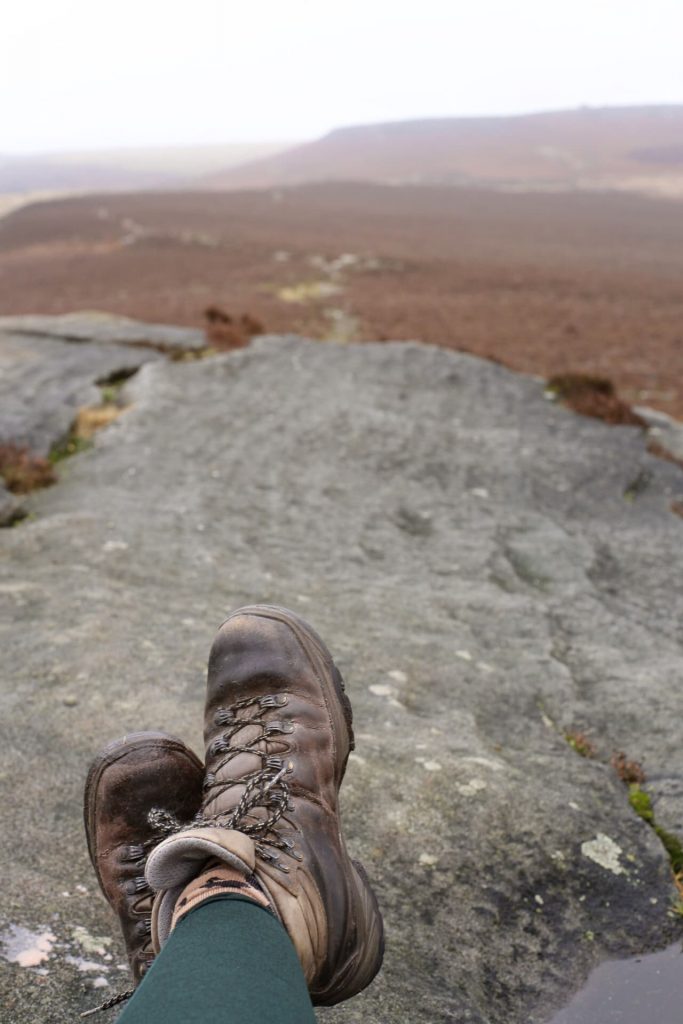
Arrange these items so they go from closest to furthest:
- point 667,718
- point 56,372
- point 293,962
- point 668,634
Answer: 1. point 293,962
2. point 667,718
3. point 668,634
4. point 56,372

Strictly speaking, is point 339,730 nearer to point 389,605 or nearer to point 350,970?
point 350,970

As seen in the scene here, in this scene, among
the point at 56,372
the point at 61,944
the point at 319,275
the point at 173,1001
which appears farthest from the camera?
the point at 319,275

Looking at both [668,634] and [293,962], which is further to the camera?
[668,634]

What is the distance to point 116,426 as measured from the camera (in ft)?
24.1

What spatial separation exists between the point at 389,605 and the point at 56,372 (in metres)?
5.77

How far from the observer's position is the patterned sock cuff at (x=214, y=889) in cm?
166

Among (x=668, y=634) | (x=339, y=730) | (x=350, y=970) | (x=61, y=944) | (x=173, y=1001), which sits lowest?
(x=668, y=634)

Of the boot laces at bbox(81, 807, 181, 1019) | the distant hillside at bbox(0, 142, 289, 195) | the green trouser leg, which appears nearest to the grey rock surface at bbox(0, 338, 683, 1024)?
the boot laces at bbox(81, 807, 181, 1019)

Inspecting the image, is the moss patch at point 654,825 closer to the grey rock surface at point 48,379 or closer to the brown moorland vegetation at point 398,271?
the grey rock surface at point 48,379

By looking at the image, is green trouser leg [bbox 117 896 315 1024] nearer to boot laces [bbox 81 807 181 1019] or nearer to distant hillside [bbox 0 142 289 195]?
boot laces [bbox 81 807 181 1019]

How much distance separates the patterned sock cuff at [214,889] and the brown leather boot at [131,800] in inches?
18.0

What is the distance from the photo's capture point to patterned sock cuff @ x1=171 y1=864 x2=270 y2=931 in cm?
166

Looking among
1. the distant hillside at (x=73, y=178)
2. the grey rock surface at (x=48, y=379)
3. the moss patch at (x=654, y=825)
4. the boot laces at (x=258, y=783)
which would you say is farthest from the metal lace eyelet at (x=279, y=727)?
the distant hillside at (x=73, y=178)

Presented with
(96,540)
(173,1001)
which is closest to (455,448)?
(96,540)
